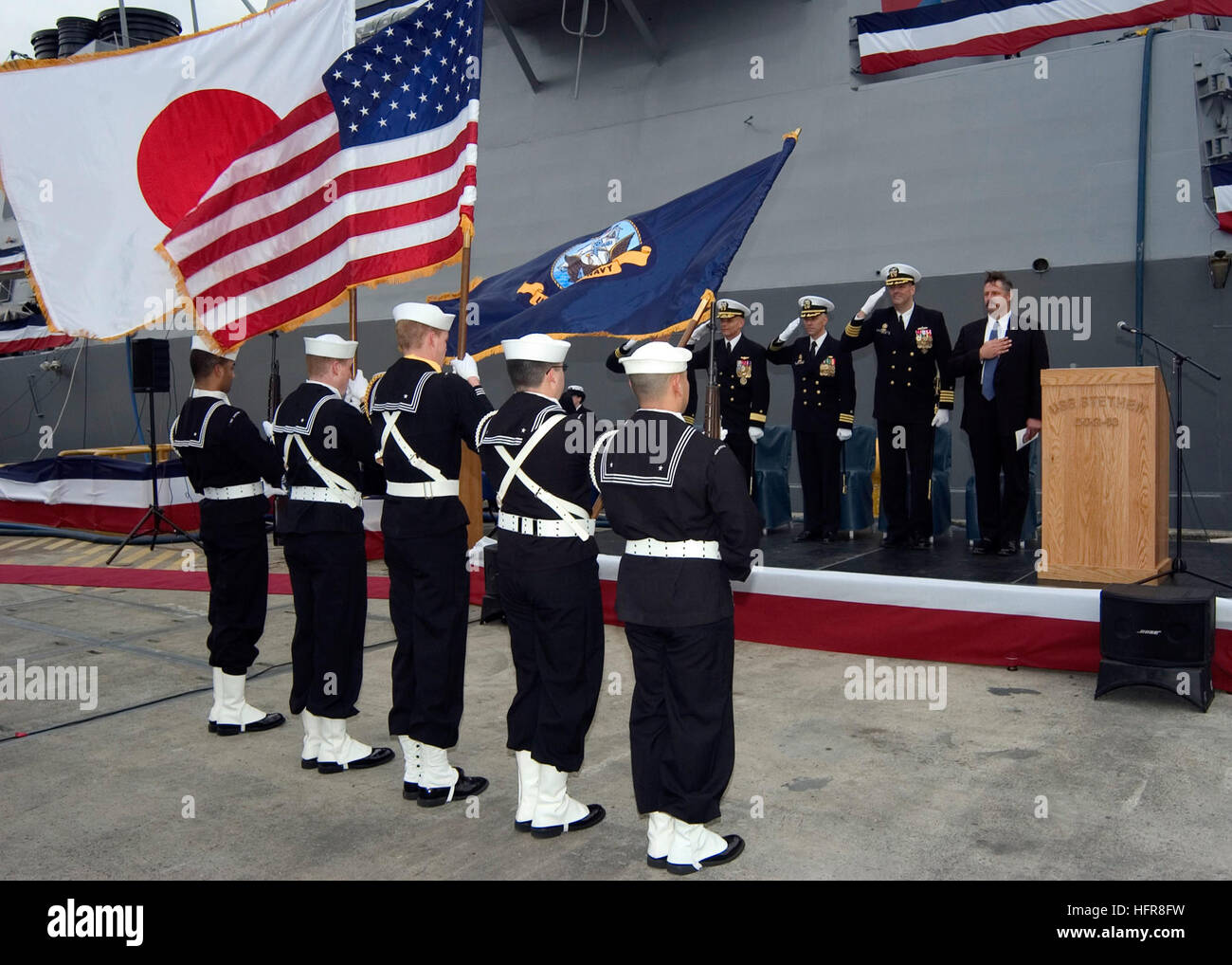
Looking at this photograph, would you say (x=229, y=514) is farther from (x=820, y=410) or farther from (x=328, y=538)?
(x=820, y=410)

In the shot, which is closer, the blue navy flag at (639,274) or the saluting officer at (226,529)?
the saluting officer at (226,529)

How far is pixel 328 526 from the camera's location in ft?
13.7

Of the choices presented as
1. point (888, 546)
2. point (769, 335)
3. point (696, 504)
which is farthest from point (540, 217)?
point (696, 504)

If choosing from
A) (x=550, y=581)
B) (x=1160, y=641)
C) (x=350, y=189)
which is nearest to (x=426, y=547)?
(x=550, y=581)

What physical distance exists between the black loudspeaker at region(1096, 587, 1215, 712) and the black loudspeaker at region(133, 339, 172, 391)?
9178mm

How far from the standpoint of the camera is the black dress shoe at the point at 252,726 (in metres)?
4.68

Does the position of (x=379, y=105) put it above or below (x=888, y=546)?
above

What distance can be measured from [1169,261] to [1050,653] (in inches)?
175

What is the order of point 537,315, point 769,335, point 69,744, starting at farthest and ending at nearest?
point 769,335
point 537,315
point 69,744

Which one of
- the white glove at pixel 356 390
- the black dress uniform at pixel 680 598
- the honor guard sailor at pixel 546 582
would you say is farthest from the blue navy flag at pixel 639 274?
the black dress uniform at pixel 680 598

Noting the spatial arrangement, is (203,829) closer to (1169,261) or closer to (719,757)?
(719,757)

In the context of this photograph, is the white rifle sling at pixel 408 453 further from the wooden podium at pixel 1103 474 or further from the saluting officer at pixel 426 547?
the wooden podium at pixel 1103 474

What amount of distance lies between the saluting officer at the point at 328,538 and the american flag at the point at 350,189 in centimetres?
112

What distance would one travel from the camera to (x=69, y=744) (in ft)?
14.9
